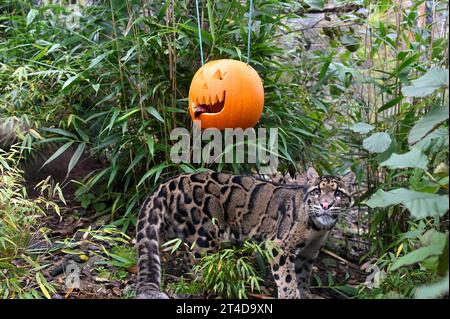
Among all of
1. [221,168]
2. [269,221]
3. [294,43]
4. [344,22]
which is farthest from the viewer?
[294,43]

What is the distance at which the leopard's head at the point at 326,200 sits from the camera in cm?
430

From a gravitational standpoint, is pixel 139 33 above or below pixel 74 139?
above

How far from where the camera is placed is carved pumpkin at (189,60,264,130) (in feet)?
13.6

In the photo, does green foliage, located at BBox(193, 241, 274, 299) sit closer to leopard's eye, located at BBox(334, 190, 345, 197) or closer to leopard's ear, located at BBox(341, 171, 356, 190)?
leopard's eye, located at BBox(334, 190, 345, 197)

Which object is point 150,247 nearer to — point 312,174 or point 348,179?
point 312,174

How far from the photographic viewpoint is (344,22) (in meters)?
5.80

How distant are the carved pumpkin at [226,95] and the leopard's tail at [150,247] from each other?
27.1 inches

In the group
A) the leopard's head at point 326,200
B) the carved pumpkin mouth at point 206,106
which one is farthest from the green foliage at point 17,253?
the leopard's head at point 326,200

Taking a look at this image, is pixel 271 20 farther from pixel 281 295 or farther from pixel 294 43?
pixel 281 295

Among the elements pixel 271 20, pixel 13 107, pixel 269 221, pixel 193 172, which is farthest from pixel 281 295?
pixel 13 107

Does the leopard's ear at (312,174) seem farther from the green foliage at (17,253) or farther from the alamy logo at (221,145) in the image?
the green foliage at (17,253)

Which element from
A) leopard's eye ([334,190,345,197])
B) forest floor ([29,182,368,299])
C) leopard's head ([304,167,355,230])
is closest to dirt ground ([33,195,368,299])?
forest floor ([29,182,368,299])

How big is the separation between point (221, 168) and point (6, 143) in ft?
5.89

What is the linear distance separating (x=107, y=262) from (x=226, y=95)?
4.33ft
